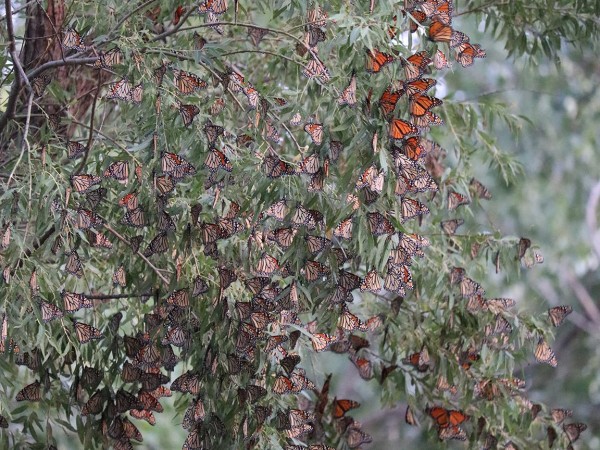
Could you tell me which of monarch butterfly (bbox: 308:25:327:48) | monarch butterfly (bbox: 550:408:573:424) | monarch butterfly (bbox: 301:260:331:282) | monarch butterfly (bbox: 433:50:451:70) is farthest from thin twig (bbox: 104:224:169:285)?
monarch butterfly (bbox: 550:408:573:424)

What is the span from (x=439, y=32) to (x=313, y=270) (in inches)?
26.1

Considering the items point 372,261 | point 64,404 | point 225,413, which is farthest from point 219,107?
point 64,404

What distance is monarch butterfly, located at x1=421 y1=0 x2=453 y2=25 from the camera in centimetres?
246

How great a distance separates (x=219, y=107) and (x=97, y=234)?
1.53ft

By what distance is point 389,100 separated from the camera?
2320 millimetres

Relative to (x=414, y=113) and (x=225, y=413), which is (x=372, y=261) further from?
(x=225, y=413)

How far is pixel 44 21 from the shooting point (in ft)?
11.0

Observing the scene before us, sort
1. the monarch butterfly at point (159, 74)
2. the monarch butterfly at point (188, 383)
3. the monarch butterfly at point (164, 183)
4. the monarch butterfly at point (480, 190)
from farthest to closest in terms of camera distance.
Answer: the monarch butterfly at point (480, 190)
the monarch butterfly at point (188, 383)
the monarch butterfly at point (159, 74)
the monarch butterfly at point (164, 183)

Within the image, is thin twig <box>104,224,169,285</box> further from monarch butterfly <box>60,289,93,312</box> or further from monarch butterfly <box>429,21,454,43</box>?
monarch butterfly <box>429,21,454,43</box>

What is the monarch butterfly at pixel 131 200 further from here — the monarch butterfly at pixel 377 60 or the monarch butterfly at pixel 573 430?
the monarch butterfly at pixel 573 430

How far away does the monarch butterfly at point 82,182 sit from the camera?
2.52 meters

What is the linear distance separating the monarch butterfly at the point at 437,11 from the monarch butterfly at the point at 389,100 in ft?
0.84

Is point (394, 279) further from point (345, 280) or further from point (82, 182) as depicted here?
point (82, 182)

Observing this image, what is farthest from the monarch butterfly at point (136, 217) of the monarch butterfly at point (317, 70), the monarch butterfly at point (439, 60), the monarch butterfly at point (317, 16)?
the monarch butterfly at point (439, 60)
